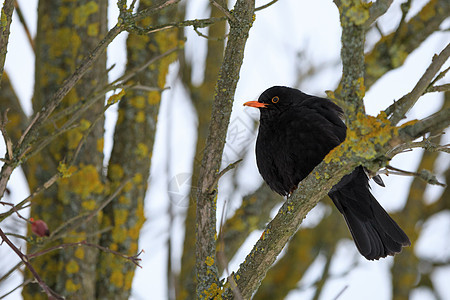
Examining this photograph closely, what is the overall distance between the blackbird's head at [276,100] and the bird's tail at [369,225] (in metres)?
0.75

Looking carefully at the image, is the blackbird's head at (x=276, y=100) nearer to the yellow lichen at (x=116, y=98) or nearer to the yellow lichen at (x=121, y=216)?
the yellow lichen at (x=121, y=216)

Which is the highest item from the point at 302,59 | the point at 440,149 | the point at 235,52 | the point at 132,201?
the point at 302,59

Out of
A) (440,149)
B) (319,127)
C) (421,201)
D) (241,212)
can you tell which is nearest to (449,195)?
(421,201)

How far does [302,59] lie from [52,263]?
14.0ft

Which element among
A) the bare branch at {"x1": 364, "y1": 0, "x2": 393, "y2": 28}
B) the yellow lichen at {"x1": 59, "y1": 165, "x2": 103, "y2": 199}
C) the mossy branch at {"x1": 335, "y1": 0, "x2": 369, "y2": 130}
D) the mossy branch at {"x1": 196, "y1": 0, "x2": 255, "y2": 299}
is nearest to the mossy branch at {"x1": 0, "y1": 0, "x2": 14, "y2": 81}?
the mossy branch at {"x1": 196, "y1": 0, "x2": 255, "y2": 299}

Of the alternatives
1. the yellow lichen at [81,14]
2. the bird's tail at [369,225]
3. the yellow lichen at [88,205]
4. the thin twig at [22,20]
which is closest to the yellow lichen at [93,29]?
the yellow lichen at [81,14]

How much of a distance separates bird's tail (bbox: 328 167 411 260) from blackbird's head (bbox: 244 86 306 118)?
2.46 feet

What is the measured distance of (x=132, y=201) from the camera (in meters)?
3.96

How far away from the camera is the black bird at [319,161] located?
10.8 ft

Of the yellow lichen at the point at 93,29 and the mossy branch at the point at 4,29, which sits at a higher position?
the yellow lichen at the point at 93,29

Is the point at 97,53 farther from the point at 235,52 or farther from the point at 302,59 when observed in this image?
the point at 302,59

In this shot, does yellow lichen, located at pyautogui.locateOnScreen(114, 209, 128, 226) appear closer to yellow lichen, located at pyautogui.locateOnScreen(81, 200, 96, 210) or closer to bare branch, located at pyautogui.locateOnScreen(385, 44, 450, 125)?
yellow lichen, located at pyautogui.locateOnScreen(81, 200, 96, 210)

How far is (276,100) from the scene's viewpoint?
12.5ft

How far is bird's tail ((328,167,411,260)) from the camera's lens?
10.8 ft
